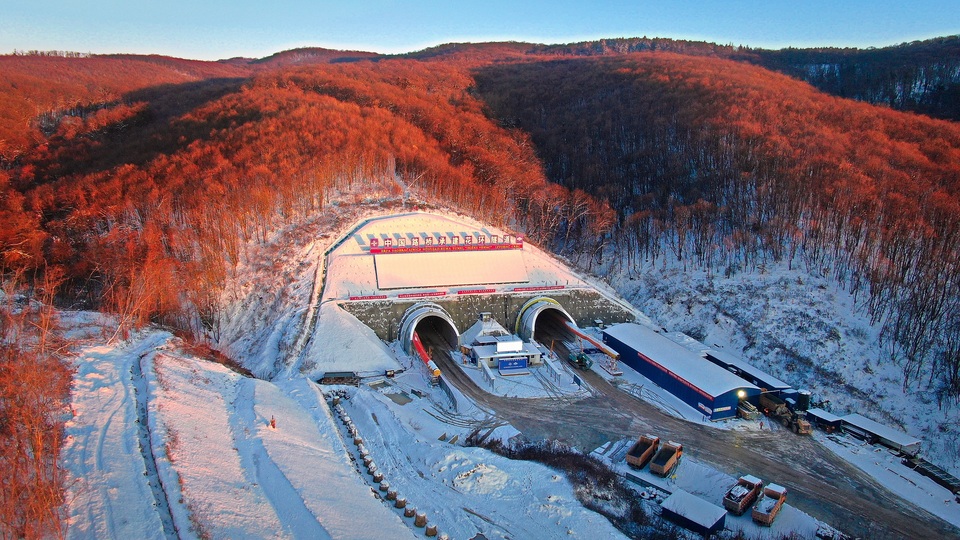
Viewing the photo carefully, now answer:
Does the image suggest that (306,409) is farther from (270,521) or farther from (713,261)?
(713,261)

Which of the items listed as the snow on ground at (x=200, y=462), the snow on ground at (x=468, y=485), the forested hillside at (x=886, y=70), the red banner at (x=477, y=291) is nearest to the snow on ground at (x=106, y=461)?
the snow on ground at (x=200, y=462)

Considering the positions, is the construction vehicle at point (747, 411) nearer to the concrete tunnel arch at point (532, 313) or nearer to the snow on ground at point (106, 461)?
the concrete tunnel arch at point (532, 313)

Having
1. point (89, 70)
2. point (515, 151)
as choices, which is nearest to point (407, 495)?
point (515, 151)

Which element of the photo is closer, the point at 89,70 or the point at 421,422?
the point at 421,422

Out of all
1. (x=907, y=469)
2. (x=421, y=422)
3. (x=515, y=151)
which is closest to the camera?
(x=907, y=469)

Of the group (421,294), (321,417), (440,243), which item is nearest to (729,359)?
(421,294)

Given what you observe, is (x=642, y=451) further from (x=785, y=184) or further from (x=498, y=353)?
(x=785, y=184)
